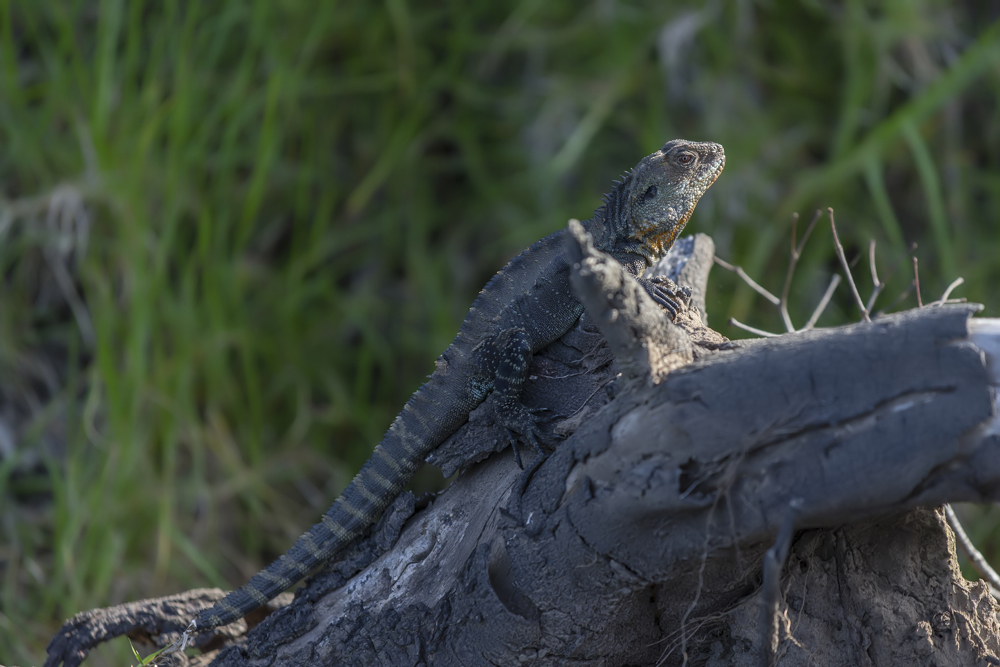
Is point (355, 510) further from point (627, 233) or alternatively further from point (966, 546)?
point (966, 546)

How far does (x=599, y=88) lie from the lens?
5590 millimetres

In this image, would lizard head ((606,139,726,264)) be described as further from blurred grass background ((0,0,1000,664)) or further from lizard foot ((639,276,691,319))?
blurred grass background ((0,0,1000,664))

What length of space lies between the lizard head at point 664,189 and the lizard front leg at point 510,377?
2.87ft

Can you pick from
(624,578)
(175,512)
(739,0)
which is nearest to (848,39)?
(739,0)

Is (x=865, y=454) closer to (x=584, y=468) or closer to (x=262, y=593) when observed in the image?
(x=584, y=468)

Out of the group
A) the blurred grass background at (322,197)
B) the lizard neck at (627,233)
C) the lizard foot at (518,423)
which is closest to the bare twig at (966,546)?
the lizard foot at (518,423)

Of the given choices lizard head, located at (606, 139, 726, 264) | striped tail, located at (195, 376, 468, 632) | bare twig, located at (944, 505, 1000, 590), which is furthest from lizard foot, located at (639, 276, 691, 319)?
bare twig, located at (944, 505, 1000, 590)

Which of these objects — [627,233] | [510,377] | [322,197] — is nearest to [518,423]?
[510,377]

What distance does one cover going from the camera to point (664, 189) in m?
3.52

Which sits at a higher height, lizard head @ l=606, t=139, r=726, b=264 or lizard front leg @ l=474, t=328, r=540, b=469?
lizard head @ l=606, t=139, r=726, b=264

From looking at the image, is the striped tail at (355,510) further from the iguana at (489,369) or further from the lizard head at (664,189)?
the lizard head at (664,189)

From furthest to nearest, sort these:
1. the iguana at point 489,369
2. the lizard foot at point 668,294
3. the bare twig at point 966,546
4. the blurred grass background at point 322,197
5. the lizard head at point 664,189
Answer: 1. the blurred grass background at point 322,197
2. the lizard head at point 664,189
3. the iguana at point 489,369
4. the lizard foot at point 668,294
5. the bare twig at point 966,546

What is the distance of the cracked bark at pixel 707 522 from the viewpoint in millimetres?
1830

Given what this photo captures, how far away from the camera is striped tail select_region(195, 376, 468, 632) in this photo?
2.95 metres
